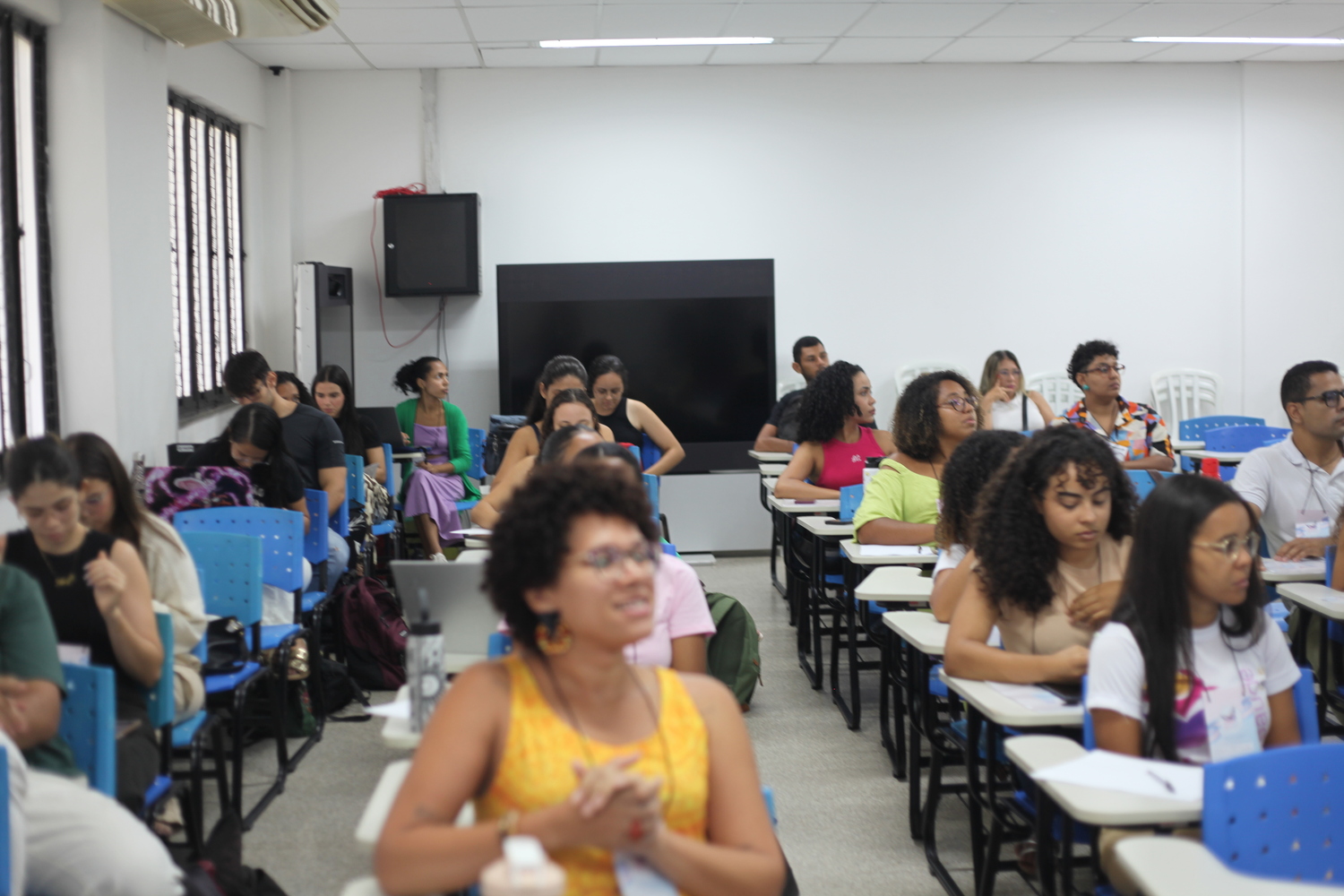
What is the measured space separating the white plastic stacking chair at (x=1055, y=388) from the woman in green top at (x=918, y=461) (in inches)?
187

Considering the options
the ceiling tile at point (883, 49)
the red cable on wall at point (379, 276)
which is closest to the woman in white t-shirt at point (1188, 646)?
the ceiling tile at point (883, 49)

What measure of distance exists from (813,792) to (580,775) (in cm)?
263

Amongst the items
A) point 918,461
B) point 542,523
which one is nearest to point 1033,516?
point 542,523

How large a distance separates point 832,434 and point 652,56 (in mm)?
4021

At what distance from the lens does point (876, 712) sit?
4.93 metres

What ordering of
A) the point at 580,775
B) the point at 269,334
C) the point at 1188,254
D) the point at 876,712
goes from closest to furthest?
the point at 580,775
the point at 876,712
the point at 269,334
the point at 1188,254

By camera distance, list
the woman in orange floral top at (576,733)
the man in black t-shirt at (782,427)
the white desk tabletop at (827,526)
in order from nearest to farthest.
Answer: the woman in orange floral top at (576,733) < the white desk tabletop at (827,526) < the man in black t-shirt at (782,427)

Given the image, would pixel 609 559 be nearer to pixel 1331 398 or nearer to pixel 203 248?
pixel 1331 398

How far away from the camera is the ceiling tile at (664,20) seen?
277 inches

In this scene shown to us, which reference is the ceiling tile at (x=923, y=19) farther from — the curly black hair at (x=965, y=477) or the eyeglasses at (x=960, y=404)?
the curly black hair at (x=965, y=477)

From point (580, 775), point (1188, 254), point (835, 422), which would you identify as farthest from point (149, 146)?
point (1188, 254)

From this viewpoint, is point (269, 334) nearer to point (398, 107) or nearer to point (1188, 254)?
point (398, 107)

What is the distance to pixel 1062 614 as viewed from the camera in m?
2.82

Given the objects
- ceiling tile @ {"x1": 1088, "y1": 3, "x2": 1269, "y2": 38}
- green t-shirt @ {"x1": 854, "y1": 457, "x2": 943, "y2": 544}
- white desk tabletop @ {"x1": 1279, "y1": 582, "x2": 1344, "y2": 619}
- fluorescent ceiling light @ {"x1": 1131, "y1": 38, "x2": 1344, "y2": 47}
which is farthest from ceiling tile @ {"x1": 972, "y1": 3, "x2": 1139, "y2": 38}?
white desk tabletop @ {"x1": 1279, "y1": 582, "x2": 1344, "y2": 619}
